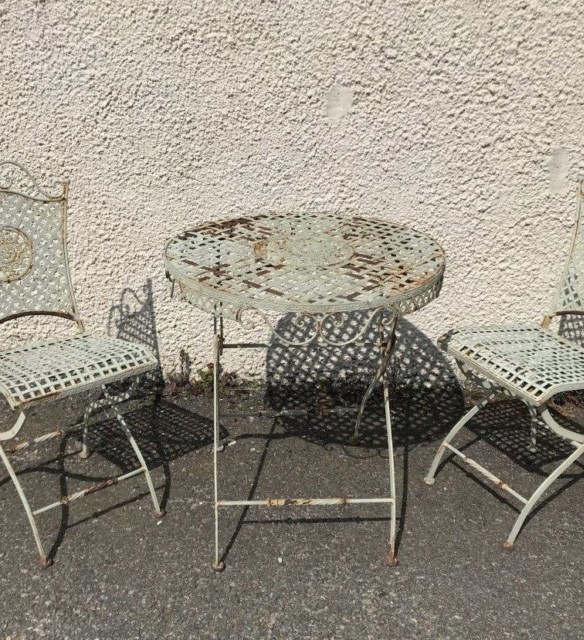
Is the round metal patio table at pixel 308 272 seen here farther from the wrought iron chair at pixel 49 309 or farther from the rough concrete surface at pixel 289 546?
the wrought iron chair at pixel 49 309

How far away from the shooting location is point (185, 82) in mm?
3031

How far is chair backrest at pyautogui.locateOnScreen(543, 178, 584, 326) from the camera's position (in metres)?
2.82

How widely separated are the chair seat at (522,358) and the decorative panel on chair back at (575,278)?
0.54 feet

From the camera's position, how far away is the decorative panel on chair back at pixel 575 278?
2822mm

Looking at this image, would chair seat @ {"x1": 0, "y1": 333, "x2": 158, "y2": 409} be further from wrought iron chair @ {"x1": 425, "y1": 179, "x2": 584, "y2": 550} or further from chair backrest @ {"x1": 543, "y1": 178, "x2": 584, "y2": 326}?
chair backrest @ {"x1": 543, "y1": 178, "x2": 584, "y2": 326}

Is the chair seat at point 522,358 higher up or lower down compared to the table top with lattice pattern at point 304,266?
lower down

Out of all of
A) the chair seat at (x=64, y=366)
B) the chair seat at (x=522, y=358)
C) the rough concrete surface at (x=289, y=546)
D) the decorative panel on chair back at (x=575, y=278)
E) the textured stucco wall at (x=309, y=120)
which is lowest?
the rough concrete surface at (x=289, y=546)

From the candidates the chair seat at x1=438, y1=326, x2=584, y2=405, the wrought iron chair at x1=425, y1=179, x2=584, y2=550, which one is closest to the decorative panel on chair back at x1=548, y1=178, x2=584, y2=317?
the wrought iron chair at x1=425, y1=179, x2=584, y2=550

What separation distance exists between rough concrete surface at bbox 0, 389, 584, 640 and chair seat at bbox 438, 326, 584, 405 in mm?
676

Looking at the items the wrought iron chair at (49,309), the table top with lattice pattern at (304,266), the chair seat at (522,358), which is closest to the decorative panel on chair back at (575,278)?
the chair seat at (522,358)

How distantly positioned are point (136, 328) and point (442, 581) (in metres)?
2.23

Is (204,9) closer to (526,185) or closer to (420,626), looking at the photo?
(526,185)

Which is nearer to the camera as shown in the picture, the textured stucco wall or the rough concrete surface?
the rough concrete surface

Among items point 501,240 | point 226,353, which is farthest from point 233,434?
point 501,240
